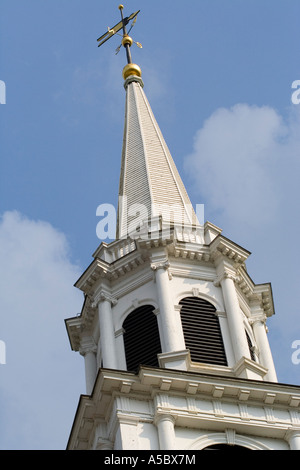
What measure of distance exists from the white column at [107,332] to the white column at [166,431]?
178 inches

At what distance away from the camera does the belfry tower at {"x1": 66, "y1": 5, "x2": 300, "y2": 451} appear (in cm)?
4325

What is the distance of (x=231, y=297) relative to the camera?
161 ft

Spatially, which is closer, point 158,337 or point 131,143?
point 158,337

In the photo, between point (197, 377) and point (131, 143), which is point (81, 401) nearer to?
point (197, 377)

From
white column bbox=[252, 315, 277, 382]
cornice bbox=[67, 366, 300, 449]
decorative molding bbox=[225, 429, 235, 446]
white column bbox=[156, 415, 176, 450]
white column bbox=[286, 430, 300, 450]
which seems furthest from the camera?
white column bbox=[252, 315, 277, 382]

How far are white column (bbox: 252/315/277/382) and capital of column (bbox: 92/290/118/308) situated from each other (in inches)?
220

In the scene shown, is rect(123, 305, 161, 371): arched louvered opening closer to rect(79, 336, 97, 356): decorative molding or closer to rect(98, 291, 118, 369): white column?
rect(98, 291, 118, 369): white column

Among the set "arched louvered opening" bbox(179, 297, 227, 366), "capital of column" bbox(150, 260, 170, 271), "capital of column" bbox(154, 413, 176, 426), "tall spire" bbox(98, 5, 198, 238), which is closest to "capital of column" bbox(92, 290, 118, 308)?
"capital of column" bbox(150, 260, 170, 271)

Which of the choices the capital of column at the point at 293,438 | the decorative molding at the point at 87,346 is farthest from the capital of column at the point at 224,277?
the capital of column at the point at 293,438

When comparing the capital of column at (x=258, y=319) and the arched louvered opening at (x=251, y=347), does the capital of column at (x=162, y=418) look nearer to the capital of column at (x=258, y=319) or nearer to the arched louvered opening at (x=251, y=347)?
the arched louvered opening at (x=251, y=347)

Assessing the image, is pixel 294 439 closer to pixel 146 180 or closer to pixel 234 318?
pixel 234 318
